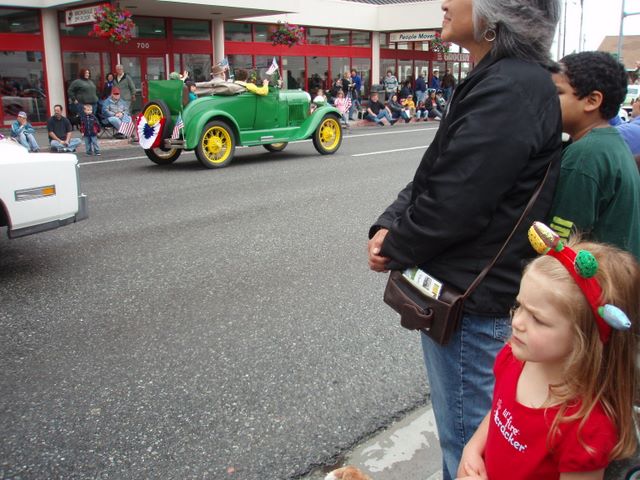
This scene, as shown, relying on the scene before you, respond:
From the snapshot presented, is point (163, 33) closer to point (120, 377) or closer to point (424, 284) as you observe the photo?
point (120, 377)

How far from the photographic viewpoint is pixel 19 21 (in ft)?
57.2

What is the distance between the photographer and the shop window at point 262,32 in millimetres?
23505

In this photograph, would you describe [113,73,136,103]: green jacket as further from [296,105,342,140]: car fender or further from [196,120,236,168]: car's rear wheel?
[196,120,236,168]: car's rear wheel

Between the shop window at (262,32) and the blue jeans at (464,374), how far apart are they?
75.2 feet

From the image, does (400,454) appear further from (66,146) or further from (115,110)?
(115,110)

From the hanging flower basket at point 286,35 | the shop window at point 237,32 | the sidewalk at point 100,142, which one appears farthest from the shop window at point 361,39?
the sidewalk at point 100,142

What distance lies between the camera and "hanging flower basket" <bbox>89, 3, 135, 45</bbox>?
51.8 ft

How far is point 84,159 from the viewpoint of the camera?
12836 mm

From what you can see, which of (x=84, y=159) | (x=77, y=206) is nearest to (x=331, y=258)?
(x=77, y=206)

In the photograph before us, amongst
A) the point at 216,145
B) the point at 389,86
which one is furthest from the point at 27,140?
the point at 389,86

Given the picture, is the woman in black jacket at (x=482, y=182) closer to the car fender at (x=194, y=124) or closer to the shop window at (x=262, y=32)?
the car fender at (x=194, y=124)

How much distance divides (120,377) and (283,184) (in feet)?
20.4

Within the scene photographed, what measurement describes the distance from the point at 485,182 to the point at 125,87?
1629 centimetres

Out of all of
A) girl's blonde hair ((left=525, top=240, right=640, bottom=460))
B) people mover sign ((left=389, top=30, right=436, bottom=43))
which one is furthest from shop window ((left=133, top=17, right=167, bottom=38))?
girl's blonde hair ((left=525, top=240, right=640, bottom=460))
